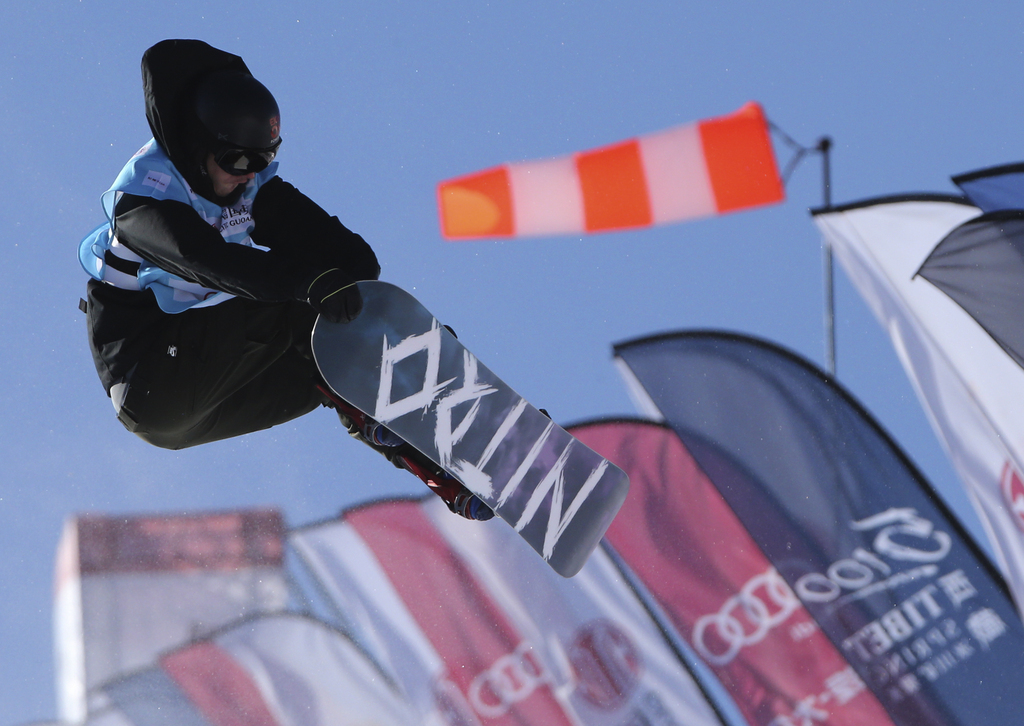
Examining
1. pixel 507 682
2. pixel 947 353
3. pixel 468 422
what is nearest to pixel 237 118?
pixel 468 422

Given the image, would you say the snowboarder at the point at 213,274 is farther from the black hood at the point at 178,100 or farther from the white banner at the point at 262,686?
the white banner at the point at 262,686

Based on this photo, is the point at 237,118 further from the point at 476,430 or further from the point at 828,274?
the point at 828,274

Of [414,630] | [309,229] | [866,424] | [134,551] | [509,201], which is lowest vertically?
[866,424]

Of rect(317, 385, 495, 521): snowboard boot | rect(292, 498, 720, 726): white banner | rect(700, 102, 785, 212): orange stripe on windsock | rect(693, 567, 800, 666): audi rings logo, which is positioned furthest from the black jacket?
rect(700, 102, 785, 212): orange stripe on windsock

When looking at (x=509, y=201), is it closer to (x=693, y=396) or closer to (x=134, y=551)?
(x=693, y=396)

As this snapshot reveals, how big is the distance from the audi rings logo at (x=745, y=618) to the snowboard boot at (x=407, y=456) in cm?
471

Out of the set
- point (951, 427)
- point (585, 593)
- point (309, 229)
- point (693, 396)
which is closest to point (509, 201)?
point (693, 396)

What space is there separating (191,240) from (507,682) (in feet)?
18.8

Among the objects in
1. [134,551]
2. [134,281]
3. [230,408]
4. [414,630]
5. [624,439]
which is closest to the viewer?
[134,281]

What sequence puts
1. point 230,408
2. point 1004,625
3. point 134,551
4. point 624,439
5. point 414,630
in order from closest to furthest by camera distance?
point 230,408
point 1004,625
point 414,630
point 624,439
point 134,551

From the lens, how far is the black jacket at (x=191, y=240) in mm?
3107

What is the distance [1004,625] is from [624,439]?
3.23 metres

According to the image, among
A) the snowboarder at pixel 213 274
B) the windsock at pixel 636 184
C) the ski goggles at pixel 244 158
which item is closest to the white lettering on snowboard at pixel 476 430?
the snowboarder at pixel 213 274

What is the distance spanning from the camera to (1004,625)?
7.61 metres
